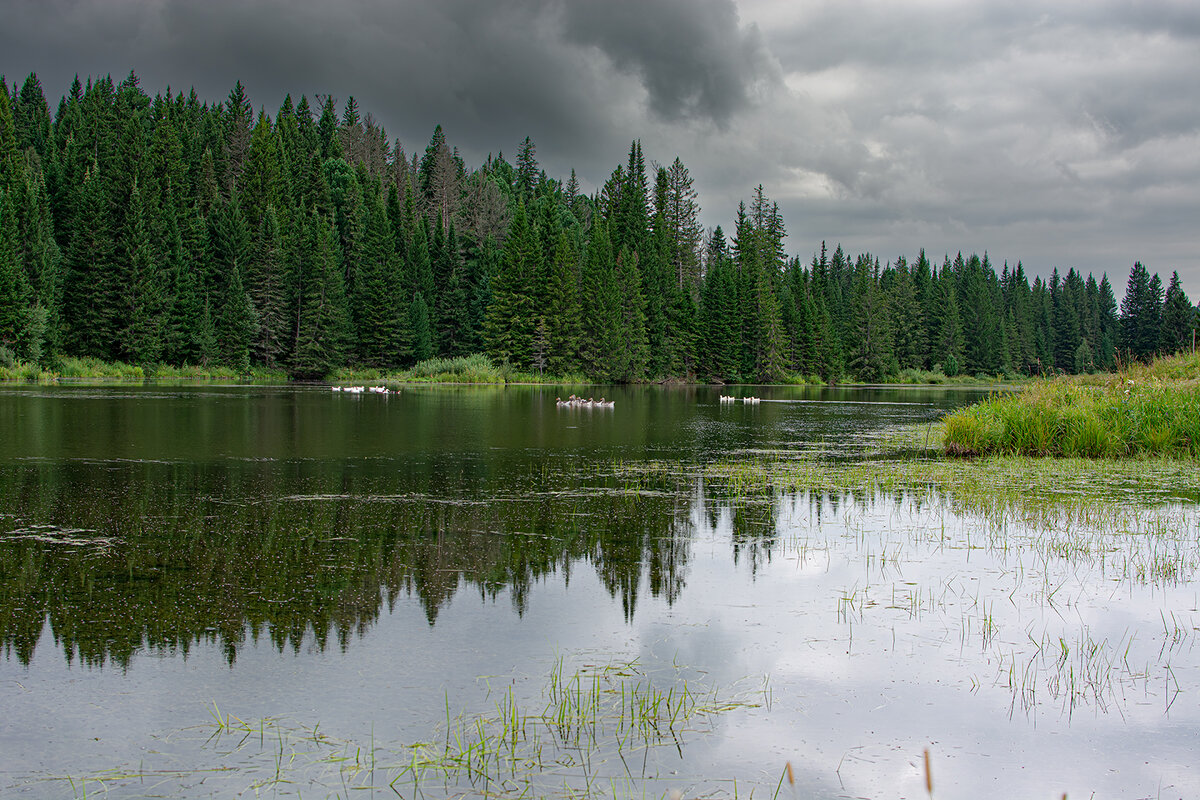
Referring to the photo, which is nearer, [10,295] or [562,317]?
[10,295]

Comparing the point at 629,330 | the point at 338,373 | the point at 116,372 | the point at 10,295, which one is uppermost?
the point at 10,295

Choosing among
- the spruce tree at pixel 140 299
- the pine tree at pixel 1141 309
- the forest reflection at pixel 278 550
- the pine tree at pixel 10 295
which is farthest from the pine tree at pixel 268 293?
the pine tree at pixel 1141 309

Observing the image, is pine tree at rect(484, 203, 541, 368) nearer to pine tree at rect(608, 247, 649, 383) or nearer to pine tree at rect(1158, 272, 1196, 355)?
pine tree at rect(608, 247, 649, 383)

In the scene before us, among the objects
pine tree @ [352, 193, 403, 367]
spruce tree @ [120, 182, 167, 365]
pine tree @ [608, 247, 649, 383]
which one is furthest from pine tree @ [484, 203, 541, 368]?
spruce tree @ [120, 182, 167, 365]

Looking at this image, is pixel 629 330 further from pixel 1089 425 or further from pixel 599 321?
pixel 1089 425

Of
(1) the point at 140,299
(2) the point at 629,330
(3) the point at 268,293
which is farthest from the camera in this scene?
(2) the point at 629,330

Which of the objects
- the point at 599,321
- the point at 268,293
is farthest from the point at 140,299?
the point at 599,321

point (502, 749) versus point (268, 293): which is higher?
point (268, 293)

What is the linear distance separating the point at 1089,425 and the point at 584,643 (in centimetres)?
1554

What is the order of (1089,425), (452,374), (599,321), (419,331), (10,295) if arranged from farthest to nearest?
(599,321)
(419,331)
(452,374)
(10,295)
(1089,425)

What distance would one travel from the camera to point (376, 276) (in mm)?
79688

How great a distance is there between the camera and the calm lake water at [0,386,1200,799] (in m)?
4.33

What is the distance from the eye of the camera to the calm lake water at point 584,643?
14.2ft

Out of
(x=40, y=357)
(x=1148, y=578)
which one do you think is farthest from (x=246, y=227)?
(x=1148, y=578)
